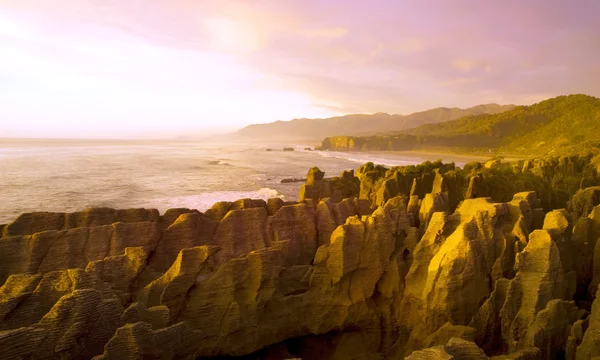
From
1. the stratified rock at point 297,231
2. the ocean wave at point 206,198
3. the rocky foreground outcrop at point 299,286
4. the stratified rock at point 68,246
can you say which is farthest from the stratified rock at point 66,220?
the ocean wave at point 206,198

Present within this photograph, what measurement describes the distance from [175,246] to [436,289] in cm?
837

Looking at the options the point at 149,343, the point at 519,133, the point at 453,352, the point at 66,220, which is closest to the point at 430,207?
the point at 453,352

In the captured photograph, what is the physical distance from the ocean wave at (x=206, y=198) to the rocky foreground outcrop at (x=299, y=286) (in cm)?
2272

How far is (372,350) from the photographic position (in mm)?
12102

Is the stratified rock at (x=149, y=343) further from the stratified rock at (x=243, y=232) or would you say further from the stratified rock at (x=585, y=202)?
the stratified rock at (x=585, y=202)

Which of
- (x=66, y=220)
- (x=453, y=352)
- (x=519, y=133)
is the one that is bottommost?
(x=453, y=352)

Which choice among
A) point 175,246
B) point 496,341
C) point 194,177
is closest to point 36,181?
point 194,177

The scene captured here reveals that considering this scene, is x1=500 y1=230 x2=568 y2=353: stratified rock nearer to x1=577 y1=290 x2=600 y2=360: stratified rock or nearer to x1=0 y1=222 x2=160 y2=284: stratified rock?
x1=577 y1=290 x2=600 y2=360: stratified rock

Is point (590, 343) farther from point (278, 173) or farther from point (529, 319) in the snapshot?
point (278, 173)

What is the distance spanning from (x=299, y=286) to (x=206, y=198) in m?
31.8

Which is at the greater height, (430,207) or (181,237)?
(430,207)

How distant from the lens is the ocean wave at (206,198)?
123ft

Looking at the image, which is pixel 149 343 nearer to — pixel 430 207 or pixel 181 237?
pixel 181 237

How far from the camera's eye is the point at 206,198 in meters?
42.4
